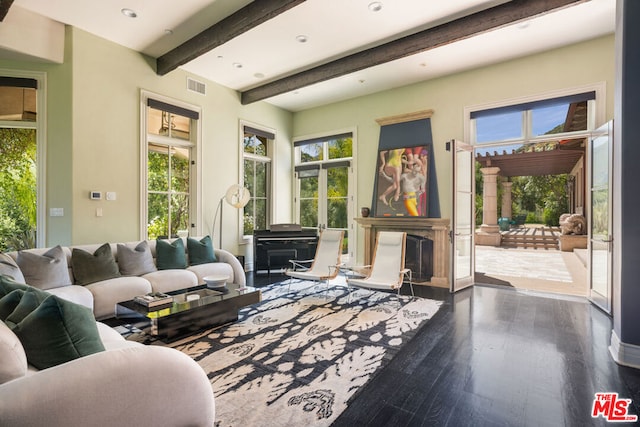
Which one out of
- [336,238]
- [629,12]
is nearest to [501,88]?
[629,12]

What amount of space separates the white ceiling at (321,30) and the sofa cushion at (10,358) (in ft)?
12.5

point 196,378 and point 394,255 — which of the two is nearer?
point 196,378

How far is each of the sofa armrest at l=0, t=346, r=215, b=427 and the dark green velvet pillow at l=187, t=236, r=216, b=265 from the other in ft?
11.2

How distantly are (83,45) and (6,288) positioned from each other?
12.8ft

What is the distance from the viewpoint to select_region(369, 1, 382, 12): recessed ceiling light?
3691 mm

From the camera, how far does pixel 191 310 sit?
9.91 ft

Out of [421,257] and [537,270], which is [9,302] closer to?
[421,257]

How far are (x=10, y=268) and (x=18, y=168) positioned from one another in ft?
7.43

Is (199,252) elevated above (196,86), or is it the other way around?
(196,86)

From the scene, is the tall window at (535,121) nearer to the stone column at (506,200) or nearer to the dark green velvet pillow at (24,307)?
the dark green velvet pillow at (24,307)

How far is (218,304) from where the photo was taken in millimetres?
3258

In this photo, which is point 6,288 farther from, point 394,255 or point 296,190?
point 296,190

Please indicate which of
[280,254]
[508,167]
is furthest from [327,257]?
[508,167]

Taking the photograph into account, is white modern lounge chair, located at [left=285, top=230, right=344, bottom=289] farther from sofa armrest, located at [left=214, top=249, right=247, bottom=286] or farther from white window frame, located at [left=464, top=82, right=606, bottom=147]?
white window frame, located at [left=464, top=82, right=606, bottom=147]
